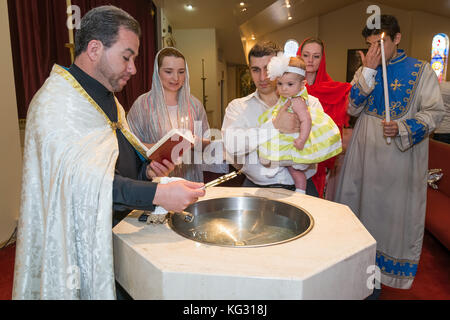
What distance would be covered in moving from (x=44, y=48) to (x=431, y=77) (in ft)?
11.0

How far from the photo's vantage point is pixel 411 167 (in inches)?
101

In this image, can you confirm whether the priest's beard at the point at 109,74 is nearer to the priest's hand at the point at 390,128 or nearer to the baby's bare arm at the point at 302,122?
the baby's bare arm at the point at 302,122

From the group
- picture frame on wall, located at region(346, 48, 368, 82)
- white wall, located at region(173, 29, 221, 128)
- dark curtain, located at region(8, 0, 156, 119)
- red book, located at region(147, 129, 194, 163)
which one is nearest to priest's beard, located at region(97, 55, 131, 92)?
red book, located at region(147, 129, 194, 163)

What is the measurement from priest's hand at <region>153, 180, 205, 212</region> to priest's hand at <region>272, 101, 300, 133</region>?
689 millimetres

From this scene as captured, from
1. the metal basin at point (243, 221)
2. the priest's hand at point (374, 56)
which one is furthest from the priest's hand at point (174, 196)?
the priest's hand at point (374, 56)

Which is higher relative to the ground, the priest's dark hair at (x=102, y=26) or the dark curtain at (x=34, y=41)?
the dark curtain at (x=34, y=41)

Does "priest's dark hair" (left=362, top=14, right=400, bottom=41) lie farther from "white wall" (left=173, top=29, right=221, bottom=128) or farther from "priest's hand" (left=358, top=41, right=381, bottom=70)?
"white wall" (left=173, top=29, right=221, bottom=128)

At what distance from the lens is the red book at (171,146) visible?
56.2 inches

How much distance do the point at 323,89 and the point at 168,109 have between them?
47.5 inches

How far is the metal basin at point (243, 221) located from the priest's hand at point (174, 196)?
0.15m

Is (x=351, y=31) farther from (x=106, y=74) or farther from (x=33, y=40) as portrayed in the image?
(x=106, y=74)
